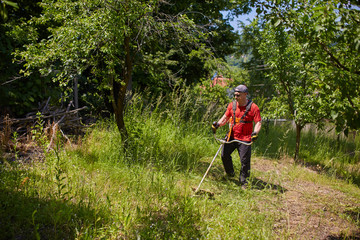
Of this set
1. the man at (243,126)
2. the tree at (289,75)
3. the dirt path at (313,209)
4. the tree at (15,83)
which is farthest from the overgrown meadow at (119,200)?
the tree at (289,75)

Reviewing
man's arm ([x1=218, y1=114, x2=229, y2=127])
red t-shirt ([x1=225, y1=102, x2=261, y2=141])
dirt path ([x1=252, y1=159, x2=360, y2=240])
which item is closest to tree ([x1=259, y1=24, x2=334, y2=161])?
dirt path ([x1=252, y1=159, x2=360, y2=240])

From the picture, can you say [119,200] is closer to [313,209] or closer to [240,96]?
[240,96]

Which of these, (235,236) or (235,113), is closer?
(235,236)

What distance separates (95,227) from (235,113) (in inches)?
120

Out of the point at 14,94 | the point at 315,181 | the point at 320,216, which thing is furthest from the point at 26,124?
the point at 315,181

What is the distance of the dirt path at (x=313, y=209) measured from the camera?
347 centimetres

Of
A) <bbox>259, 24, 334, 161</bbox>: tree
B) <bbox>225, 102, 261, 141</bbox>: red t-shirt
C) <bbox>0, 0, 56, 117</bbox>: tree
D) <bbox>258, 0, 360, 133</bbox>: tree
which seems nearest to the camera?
<bbox>258, 0, 360, 133</bbox>: tree

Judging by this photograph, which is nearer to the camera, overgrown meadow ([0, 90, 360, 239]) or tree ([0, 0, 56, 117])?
overgrown meadow ([0, 90, 360, 239])

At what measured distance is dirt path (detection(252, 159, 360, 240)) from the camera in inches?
137

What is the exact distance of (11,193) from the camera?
3.22m

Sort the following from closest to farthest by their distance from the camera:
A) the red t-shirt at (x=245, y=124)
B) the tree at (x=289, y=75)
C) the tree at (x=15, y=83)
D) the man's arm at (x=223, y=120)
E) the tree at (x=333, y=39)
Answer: the tree at (x=333, y=39)
the red t-shirt at (x=245, y=124)
the man's arm at (x=223, y=120)
the tree at (x=15, y=83)
the tree at (x=289, y=75)

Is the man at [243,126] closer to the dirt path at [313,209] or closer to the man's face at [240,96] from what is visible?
the man's face at [240,96]

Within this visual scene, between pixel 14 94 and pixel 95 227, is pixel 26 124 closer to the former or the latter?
pixel 14 94

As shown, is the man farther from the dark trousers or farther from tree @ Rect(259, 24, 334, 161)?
tree @ Rect(259, 24, 334, 161)
